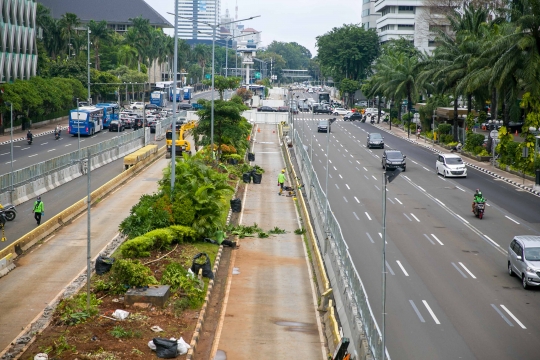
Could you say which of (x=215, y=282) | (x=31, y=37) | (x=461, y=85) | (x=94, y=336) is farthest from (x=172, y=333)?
(x=31, y=37)

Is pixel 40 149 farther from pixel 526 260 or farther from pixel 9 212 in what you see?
pixel 526 260

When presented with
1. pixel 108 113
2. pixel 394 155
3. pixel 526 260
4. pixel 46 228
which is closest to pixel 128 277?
pixel 46 228

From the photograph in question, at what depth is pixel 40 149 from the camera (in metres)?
74.2

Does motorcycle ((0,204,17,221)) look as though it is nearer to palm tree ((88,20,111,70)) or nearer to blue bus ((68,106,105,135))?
blue bus ((68,106,105,135))

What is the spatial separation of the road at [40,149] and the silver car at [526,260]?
133 feet

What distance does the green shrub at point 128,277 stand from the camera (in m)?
25.6

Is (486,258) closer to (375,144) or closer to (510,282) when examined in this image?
(510,282)

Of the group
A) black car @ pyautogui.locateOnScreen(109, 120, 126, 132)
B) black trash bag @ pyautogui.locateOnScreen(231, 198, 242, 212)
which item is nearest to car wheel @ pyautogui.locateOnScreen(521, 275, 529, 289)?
black trash bag @ pyautogui.locateOnScreen(231, 198, 242, 212)

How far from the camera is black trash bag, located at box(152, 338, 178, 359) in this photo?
65.6 feet

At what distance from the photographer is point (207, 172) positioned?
128 feet

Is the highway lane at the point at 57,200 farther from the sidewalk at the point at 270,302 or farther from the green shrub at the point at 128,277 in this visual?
the green shrub at the point at 128,277

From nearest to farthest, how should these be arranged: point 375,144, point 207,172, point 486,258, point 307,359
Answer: point 307,359 < point 486,258 < point 207,172 < point 375,144

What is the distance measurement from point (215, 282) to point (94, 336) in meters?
8.25

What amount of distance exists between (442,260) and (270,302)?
937 cm
